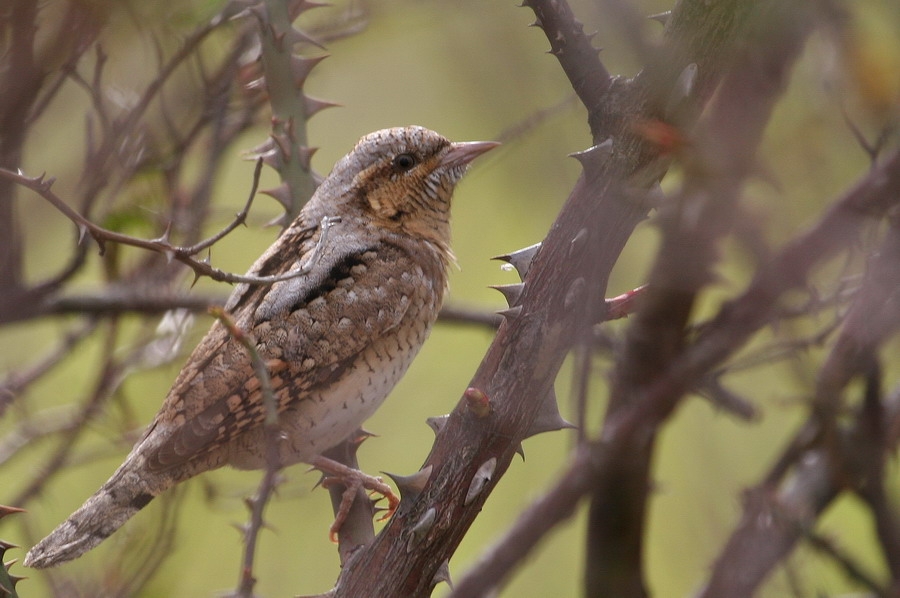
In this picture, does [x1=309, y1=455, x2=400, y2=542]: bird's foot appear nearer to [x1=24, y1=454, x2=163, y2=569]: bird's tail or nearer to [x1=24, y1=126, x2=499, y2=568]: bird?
[x1=24, y1=126, x2=499, y2=568]: bird

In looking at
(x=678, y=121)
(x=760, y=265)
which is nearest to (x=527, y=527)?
(x=760, y=265)

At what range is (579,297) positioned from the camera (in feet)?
5.95

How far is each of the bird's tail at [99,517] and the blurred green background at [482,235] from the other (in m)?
0.16

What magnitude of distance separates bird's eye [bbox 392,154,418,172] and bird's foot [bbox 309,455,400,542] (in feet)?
3.25

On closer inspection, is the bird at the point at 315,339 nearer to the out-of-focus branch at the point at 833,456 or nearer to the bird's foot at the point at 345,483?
the bird's foot at the point at 345,483

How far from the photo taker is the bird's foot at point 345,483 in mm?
2682

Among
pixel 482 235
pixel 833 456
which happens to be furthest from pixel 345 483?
pixel 482 235

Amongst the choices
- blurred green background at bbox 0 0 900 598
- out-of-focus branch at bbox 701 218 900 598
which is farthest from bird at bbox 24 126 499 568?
Answer: out-of-focus branch at bbox 701 218 900 598

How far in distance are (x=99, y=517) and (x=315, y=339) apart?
75 cm

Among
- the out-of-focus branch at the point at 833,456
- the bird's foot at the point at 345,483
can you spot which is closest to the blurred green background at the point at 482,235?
the out-of-focus branch at the point at 833,456

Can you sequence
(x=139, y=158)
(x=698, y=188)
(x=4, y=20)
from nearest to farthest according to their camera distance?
(x=698, y=188)
(x=4, y=20)
(x=139, y=158)

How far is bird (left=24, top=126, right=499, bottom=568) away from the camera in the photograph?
8.64ft

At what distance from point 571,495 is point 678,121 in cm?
74

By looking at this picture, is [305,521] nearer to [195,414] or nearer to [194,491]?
[195,414]
